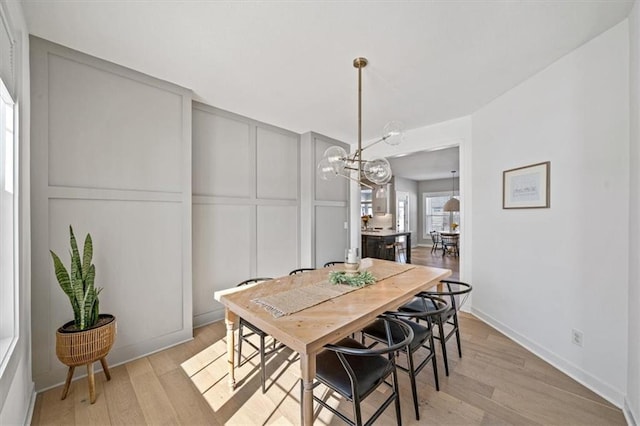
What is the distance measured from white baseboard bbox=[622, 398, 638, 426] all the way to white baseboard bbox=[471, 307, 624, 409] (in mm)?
50

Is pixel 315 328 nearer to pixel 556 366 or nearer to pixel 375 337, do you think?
pixel 375 337

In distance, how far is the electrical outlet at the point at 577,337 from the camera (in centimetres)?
206

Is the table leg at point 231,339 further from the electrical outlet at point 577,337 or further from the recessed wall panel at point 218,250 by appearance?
the electrical outlet at point 577,337

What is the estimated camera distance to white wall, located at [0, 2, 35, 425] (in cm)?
136

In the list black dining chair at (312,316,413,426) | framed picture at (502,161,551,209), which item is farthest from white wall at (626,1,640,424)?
black dining chair at (312,316,413,426)

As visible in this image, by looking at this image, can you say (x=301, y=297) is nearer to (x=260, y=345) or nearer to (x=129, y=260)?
(x=260, y=345)

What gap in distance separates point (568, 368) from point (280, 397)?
2.29 metres

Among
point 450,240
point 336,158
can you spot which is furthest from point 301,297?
point 450,240

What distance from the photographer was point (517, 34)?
1899 mm

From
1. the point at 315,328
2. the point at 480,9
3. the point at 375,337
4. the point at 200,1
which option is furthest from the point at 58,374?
the point at 480,9

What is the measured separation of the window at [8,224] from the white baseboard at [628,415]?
11.7 feet

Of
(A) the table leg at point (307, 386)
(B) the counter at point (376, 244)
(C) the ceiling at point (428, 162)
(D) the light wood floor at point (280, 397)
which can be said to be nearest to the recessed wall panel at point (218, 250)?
(D) the light wood floor at point (280, 397)

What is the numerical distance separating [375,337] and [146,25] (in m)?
2.68

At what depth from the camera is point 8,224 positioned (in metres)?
1.52
